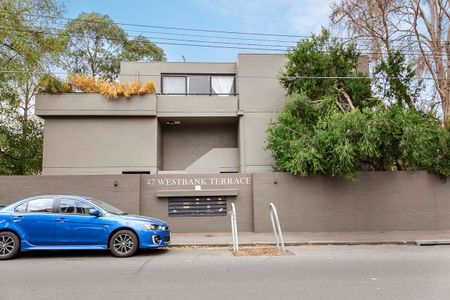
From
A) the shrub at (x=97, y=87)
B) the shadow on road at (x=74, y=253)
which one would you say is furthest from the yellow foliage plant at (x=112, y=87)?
the shadow on road at (x=74, y=253)

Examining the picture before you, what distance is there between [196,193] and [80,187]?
4.33m

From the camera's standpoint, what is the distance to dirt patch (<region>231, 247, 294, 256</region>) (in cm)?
1013

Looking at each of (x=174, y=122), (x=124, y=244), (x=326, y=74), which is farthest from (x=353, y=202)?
(x=174, y=122)

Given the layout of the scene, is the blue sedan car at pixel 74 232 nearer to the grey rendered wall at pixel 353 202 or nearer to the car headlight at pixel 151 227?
the car headlight at pixel 151 227

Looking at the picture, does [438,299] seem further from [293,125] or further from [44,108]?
[44,108]

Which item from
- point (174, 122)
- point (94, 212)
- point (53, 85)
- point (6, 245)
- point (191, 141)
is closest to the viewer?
point (6, 245)

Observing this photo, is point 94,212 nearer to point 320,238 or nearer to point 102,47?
point 320,238

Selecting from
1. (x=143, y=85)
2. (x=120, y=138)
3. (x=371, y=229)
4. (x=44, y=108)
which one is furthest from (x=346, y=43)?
(x=44, y=108)

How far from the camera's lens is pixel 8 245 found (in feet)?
31.3

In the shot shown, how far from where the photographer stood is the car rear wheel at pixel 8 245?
952cm

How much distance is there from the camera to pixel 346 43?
1788 cm

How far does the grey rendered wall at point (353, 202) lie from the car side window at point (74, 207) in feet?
22.1

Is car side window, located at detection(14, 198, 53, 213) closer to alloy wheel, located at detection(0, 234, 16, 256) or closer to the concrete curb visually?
alloy wheel, located at detection(0, 234, 16, 256)

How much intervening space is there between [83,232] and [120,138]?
363 inches
